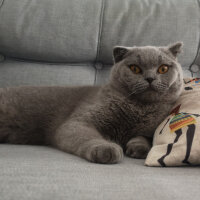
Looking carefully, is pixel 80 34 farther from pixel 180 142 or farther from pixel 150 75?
pixel 180 142

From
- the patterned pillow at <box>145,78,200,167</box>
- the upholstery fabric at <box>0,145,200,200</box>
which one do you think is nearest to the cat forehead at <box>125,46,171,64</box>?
the patterned pillow at <box>145,78,200,167</box>

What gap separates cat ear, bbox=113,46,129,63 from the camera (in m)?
1.34

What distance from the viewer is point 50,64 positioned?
1.74 meters

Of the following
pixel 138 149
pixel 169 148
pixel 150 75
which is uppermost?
pixel 150 75

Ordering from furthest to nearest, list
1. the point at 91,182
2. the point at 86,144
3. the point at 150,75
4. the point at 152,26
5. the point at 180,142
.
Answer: the point at 152,26
the point at 150,75
the point at 86,144
the point at 180,142
the point at 91,182

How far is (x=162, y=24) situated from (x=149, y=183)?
52.3 inches

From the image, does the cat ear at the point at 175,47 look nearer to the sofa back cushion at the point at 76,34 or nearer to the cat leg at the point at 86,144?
the sofa back cushion at the point at 76,34

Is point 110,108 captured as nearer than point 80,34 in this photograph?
Yes

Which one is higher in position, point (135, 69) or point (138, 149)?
point (135, 69)

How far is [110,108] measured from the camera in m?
1.22

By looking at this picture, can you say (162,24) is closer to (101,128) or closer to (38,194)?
(101,128)

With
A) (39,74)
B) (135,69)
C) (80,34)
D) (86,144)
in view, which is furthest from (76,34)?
(86,144)

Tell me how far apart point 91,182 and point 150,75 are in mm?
679

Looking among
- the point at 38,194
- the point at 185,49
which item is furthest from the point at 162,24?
the point at 38,194
